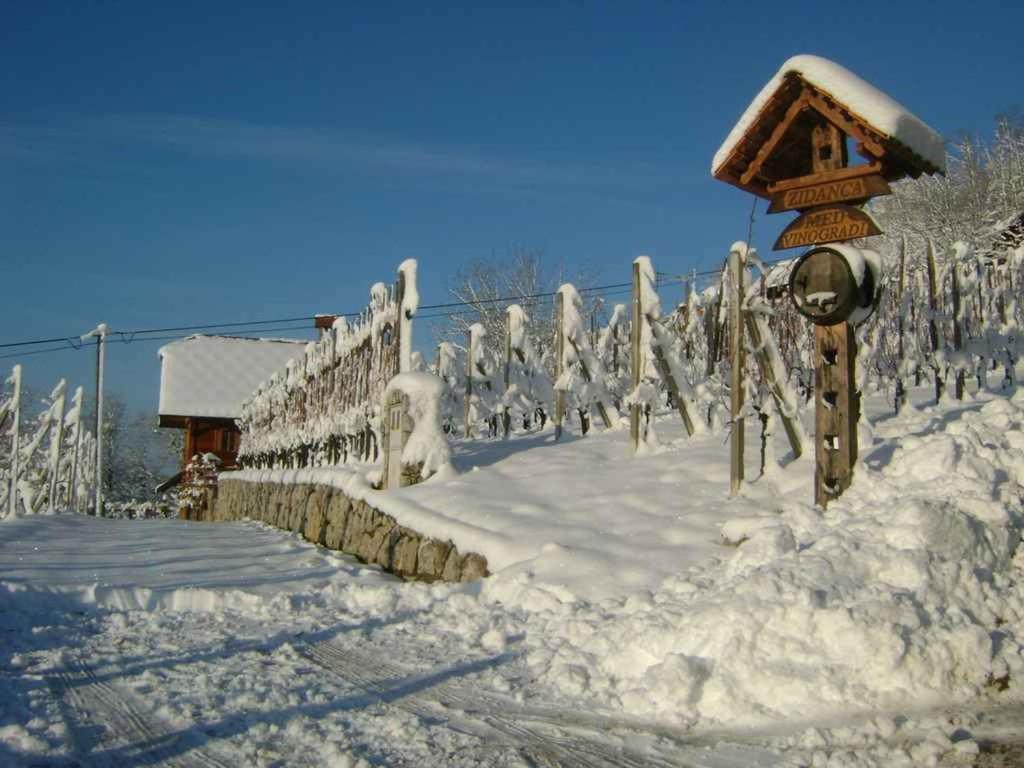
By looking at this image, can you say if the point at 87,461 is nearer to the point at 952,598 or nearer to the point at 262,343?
the point at 262,343

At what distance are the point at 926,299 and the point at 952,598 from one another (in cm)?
877

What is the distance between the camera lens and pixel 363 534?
372 inches

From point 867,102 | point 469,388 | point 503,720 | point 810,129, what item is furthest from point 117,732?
point 469,388

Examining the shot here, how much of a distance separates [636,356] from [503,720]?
20.4 ft

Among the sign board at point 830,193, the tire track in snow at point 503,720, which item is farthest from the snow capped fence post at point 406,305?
the tire track in snow at point 503,720

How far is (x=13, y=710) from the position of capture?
3.53 meters

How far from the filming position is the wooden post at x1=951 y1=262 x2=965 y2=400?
1005cm

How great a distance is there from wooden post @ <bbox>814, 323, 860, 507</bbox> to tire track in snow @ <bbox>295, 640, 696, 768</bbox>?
286 cm

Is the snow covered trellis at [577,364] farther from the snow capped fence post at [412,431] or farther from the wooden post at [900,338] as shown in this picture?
the wooden post at [900,338]

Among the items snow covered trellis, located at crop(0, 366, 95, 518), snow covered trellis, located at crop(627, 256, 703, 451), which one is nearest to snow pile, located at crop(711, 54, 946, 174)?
snow covered trellis, located at crop(627, 256, 703, 451)

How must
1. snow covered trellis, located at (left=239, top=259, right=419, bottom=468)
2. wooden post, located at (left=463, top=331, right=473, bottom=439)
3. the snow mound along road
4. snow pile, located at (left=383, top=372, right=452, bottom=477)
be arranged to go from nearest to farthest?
1. the snow mound along road
2. snow pile, located at (left=383, top=372, right=452, bottom=477)
3. snow covered trellis, located at (left=239, top=259, right=419, bottom=468)
4. wooden post, located at (left=463, top=331, right=473, bottom=439)

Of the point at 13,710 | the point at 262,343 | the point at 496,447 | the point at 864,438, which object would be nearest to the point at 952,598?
the point at 864,438

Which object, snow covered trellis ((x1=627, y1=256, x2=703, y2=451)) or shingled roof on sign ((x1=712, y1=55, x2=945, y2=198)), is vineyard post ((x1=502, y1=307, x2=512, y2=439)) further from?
shingled roof on sign ((x1=712, y1=55, x2=945, y2=198))

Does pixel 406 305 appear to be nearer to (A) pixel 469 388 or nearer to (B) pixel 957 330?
(A) pixel 469 388
